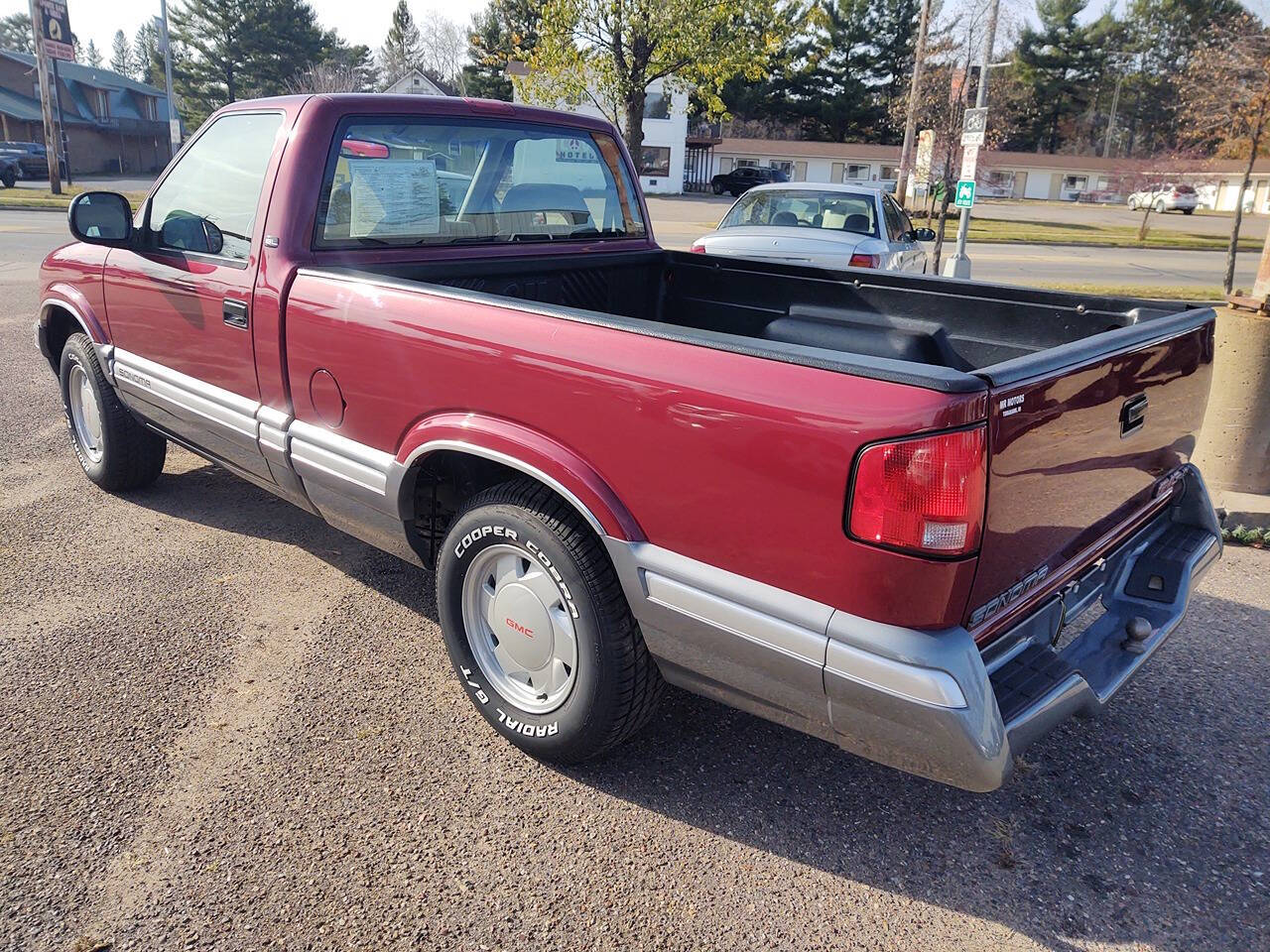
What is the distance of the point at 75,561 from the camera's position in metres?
4.33

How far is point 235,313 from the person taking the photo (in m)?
3.62

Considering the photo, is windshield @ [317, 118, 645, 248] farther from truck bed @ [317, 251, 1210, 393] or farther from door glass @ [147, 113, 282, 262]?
door glass @ [147, 113, 282, 262]

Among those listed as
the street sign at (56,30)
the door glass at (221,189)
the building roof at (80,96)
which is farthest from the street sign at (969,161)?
the building roof at (80,96)

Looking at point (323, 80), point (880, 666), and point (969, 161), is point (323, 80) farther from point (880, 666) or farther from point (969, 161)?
point (880, 666)

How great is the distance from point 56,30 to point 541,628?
3511cm

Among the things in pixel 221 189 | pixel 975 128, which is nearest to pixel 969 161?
pixel 975 128

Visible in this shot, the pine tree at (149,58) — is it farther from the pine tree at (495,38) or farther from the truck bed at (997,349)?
the truck bed at (997,349)

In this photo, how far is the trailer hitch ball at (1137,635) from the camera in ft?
9.34

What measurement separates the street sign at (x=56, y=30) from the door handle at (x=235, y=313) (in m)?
32.4

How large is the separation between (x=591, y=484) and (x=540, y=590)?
50 centimetres

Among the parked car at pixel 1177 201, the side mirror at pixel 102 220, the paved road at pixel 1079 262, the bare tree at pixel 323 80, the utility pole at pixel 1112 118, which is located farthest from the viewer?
the utility pole at pixel 1112 118

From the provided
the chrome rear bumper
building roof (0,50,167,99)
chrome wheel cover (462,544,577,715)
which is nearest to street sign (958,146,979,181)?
the chrome rear bumper

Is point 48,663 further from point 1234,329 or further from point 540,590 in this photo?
point 1234,329

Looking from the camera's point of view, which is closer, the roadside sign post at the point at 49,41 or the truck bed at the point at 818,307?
the truck bed at the point at 818,307
